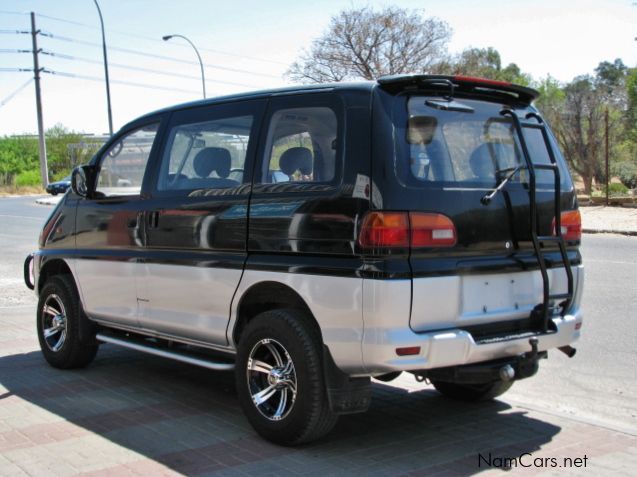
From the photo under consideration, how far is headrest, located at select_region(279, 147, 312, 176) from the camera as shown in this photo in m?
4.70

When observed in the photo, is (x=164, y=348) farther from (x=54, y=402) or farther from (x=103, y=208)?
(x=103, y=208)

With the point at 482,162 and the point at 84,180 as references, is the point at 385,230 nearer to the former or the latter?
the point at 482,162

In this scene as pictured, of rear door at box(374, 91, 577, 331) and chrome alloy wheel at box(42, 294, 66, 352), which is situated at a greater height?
rear door at box(374, 91, 577, 331)

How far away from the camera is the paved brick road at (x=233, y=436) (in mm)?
4305

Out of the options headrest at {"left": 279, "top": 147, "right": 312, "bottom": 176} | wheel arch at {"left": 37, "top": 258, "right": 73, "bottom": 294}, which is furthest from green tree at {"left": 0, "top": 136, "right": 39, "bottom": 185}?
headrest at {"left": 279, "top": 147, "right": 312, "bottom": 176}

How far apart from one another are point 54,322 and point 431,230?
3.90 meters

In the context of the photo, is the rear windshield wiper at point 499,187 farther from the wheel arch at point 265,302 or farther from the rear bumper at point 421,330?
the wheel arch at point 265,302

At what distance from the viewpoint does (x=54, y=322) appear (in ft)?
22.2

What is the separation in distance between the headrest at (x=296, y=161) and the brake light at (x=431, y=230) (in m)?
0.80

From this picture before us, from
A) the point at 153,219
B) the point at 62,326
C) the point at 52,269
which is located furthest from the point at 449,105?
the point at 52,269

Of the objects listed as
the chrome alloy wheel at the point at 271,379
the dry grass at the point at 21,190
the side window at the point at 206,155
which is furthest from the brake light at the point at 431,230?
the dry grass at the point at 21,190

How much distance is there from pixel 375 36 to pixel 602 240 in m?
27.9

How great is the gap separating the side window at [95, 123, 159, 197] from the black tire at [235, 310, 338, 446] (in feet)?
5.86

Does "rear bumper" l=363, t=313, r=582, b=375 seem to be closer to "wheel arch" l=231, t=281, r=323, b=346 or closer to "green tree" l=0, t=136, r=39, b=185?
"wheel arch" l=231, t=281, r=323, b=346
